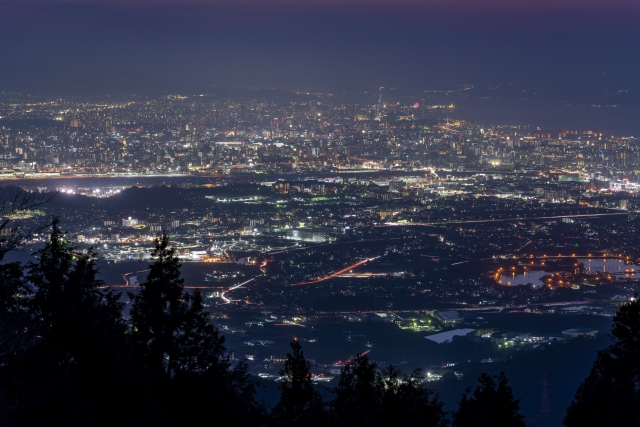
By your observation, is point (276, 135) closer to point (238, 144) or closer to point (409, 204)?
point (238, 144)

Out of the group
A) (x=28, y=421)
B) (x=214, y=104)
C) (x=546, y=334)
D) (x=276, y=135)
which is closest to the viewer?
(x=28, y=421)

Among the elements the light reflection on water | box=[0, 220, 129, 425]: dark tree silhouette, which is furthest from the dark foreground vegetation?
the light reflection on water

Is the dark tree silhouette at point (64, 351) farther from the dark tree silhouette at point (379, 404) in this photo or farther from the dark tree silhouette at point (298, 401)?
the dark tree silhouette at point (379, 404)

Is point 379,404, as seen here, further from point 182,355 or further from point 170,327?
point 170,327

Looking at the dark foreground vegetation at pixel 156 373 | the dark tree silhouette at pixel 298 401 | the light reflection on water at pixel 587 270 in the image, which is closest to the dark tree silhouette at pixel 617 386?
the dark foreground vegetation at pixel 156 373

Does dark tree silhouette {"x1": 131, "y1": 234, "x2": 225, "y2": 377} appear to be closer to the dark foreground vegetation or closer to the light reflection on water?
the dark foreground vegetation

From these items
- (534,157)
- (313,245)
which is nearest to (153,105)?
(534,157)
